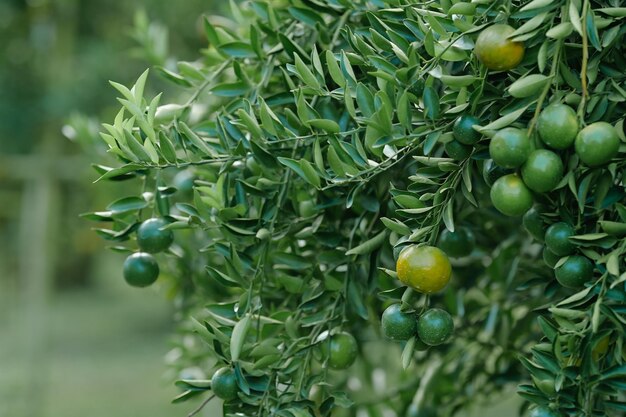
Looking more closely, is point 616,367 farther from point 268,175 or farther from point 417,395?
point 417,395

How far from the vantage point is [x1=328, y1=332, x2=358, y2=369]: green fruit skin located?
1.00 metres

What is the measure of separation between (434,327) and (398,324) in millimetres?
38

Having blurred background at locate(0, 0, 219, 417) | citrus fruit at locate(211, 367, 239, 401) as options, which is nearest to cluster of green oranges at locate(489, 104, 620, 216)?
citrus fruit at locate(211, 367, 239, 401)

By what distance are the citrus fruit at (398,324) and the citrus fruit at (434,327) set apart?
12 mm

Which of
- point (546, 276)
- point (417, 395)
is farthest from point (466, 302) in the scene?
point (546, 276)

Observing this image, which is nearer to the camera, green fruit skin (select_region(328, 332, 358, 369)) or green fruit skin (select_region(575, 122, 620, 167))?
green fruit skin (select_region(575, 122, 620, 167))

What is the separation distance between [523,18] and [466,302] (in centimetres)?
72

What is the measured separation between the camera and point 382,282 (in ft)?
3.47

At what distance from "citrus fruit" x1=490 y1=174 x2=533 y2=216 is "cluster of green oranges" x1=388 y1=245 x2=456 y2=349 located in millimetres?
81

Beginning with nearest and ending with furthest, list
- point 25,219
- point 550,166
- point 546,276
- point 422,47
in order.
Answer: point 550,166, point 422,47, point 546,276, point 25,219

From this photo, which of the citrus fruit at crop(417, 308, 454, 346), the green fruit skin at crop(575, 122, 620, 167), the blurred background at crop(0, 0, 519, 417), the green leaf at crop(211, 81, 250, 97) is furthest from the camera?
the blurred background at crop(0, 0, 519, 417)

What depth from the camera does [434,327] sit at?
0.85 meters

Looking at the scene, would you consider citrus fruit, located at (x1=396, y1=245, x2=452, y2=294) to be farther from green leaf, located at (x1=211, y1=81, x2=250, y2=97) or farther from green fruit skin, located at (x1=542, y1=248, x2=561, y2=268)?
green leaf, located at (x1=211, y1=81, x2=250, y2=97)

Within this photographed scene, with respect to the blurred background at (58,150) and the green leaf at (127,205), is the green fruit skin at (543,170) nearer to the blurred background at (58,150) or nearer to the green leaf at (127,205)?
the green leaf at (127,205)
